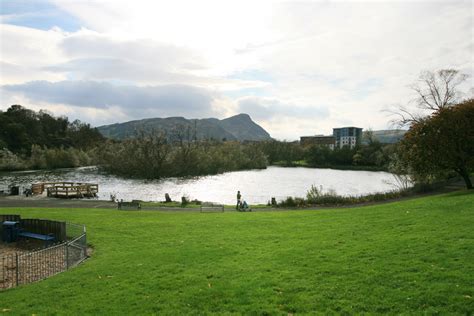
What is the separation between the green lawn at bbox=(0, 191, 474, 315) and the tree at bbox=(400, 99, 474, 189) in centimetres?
1475

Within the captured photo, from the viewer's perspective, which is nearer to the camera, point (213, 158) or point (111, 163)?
point (111, 163)

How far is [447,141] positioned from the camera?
29.8 meters

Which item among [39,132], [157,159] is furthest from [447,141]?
[39,132]

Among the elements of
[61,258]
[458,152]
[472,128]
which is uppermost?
[472,128]

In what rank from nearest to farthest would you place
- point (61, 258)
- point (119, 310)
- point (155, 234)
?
point (119, 310), point (61, 258), point (155, 234)

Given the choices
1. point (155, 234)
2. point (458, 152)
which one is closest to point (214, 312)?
point (155, 234)

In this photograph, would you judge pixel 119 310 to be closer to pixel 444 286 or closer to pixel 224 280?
pixel 224 280

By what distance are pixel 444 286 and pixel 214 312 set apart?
219 inches

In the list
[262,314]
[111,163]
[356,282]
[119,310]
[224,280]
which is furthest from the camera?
[111,163]

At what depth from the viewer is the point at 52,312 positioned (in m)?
8.57

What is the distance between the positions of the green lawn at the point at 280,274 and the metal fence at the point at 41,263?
885mm

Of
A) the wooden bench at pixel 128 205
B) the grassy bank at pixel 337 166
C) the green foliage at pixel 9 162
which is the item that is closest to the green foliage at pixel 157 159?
the green foliage at pixel 9 162

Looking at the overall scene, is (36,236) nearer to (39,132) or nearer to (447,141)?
(447,141)

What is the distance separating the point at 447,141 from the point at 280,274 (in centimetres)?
2614
